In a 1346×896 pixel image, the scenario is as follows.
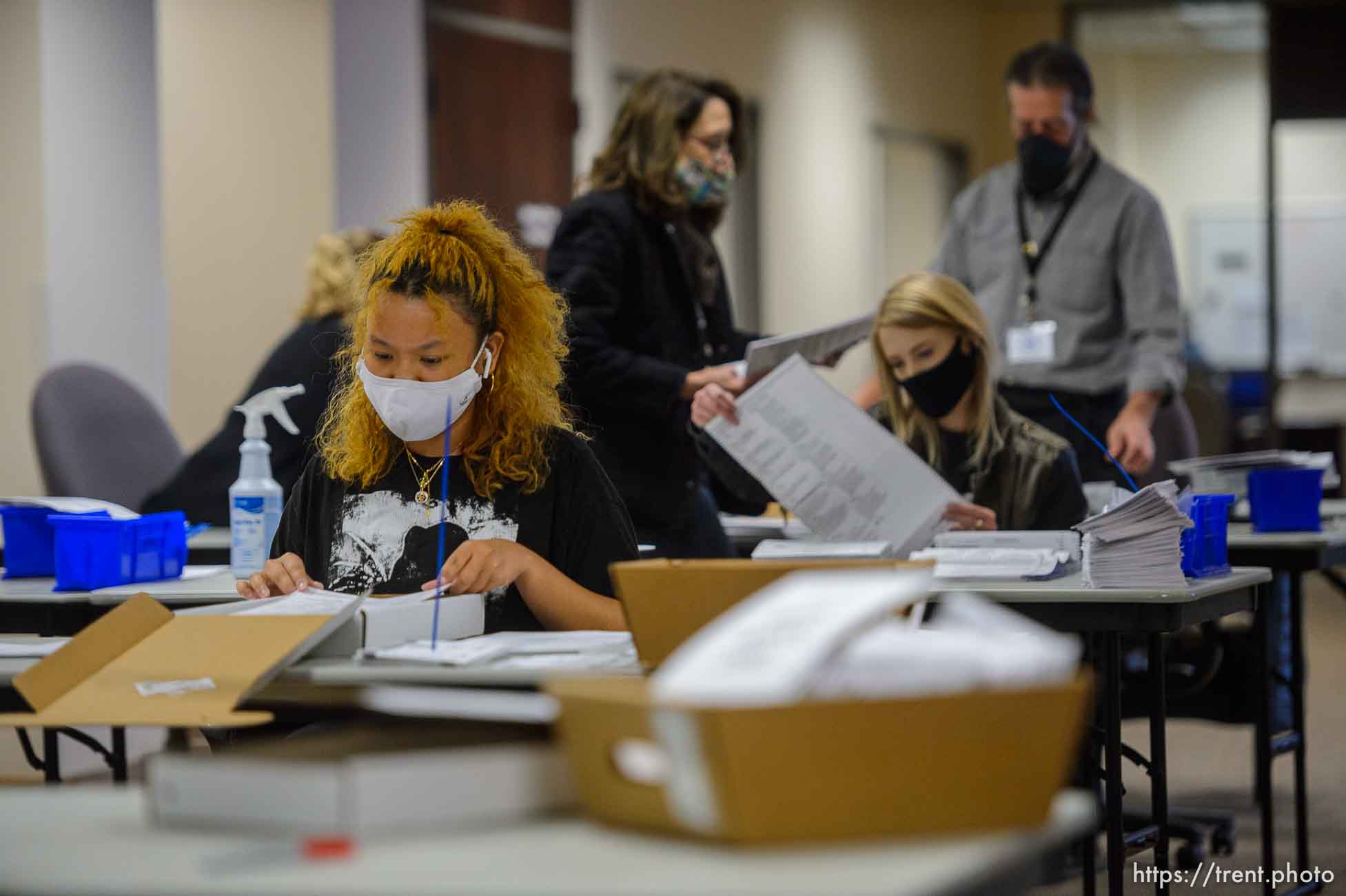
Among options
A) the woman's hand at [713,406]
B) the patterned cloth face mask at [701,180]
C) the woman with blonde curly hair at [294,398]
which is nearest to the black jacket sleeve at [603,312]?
the patterned cloth face mask at [701,180]

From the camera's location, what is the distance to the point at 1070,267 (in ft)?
12.3

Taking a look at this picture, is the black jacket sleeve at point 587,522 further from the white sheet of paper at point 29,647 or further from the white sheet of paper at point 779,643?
the white sheet of paper at point 779,643

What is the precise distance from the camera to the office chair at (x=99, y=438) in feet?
11.8

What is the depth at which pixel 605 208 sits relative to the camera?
3.13 m

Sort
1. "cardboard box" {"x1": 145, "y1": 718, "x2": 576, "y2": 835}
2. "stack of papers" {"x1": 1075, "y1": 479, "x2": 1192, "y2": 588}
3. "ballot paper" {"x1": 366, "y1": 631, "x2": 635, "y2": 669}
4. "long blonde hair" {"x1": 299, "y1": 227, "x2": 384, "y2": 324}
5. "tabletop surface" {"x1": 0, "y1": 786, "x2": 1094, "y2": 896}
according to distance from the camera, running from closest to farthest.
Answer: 1. "tabletop surface" {"x1": 0, "y1": 786, "x2": 1094, "y2": 896}
2. "cardboard box" {"x1": 145, "y1": 718, "x2": 576, "y2": 835}
3. "ballot paper" {"x1": 366, "y1": 631, "x2": 635, "y2": 669}
4. "stack of papers" {"x1": 1075, "y1": 479, "x2": 1192, "y2": 588}
5. "long blonde hair" {"x1": 299, "y1": 227, "x2": 384, "y2": 324}

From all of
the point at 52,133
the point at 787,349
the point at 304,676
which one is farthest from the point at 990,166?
the point at 304,676

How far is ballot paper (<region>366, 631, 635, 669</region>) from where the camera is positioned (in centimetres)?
155

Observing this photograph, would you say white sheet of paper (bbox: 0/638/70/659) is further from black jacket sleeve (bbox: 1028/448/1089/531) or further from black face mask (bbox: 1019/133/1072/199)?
black face mask (bbox: 1019/133/1072/199)

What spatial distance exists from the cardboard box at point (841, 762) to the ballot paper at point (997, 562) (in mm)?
1281

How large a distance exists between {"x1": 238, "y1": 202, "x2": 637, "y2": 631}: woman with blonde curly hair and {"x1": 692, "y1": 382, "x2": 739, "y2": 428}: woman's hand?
1.83ft

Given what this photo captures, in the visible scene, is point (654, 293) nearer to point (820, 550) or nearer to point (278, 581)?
point (820, 550)

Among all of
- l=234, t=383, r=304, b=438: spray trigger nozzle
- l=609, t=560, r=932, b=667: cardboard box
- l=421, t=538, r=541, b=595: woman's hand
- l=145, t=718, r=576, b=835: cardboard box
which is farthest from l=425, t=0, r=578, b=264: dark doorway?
l=145, t=718, r=576, b=835: cardboard box

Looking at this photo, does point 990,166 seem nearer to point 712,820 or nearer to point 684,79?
point 684,79

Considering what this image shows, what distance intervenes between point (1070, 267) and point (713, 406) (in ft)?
4.42
